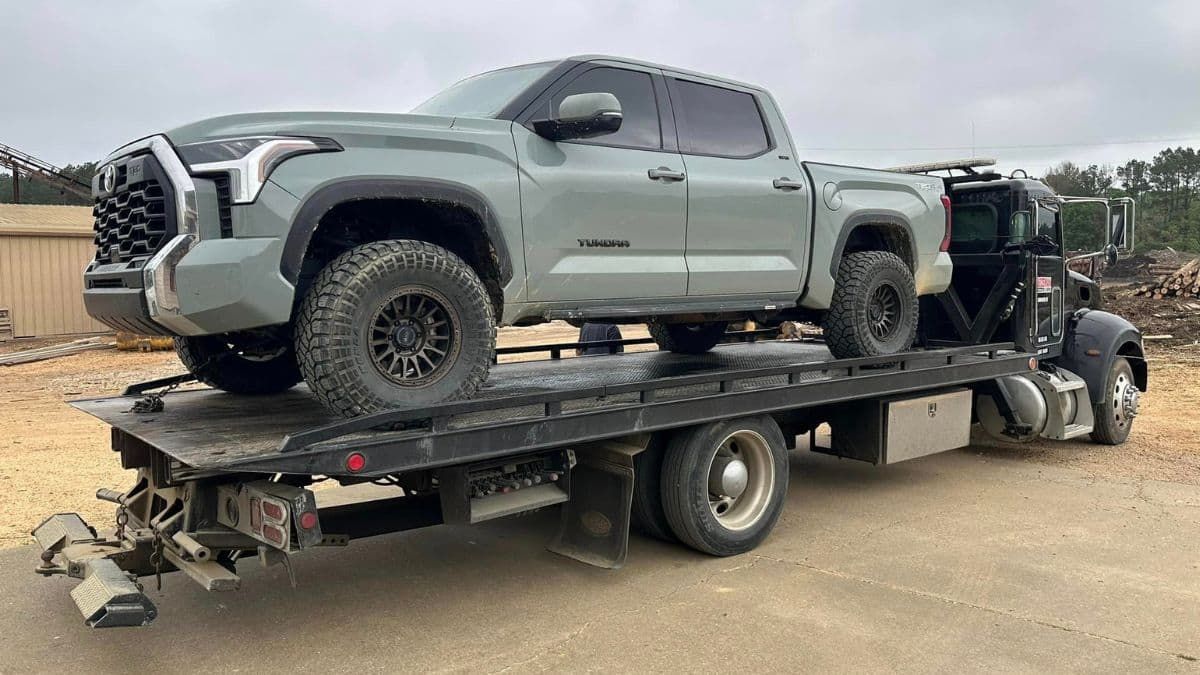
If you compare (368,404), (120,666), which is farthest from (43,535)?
(368,404)

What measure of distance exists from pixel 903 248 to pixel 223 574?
16.7 ft

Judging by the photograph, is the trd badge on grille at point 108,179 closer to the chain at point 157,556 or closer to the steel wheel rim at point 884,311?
the chain at point 157,556

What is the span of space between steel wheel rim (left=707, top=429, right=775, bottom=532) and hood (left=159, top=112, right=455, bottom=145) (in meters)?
2.65

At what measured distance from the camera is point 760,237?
225 inches

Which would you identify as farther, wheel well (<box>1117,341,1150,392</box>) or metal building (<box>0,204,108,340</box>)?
metal building (<box>0,204,108,340</box>)

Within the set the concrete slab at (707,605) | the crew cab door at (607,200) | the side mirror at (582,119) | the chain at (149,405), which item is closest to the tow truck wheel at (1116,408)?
the concrete slab at (707,605)

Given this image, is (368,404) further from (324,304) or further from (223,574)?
(223,574)

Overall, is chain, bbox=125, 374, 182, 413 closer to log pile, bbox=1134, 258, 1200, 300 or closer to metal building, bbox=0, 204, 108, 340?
metal building, bbox=0, 204, 108, 340

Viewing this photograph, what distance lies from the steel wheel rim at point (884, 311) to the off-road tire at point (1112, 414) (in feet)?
10.1

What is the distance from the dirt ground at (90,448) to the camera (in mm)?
6910

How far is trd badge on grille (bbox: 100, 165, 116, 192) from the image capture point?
4.24 metres

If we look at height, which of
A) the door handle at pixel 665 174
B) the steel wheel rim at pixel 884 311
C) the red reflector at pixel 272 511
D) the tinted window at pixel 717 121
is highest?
the tinted window at pixel 717 121

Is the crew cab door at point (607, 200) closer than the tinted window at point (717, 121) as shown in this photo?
Yes

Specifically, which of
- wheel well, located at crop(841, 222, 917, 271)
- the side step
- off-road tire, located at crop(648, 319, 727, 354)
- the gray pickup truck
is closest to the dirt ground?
the side step
